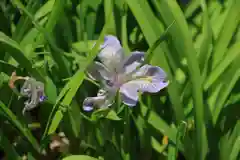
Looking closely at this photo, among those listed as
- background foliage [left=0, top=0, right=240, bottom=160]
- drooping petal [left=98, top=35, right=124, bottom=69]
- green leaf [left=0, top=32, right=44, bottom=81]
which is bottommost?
background foliage [left=0, top=0, right=240, bottom=160]

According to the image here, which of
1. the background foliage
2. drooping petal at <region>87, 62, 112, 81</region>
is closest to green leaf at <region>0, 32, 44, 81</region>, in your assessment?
the background foliage

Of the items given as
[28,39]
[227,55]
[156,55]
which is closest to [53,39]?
[28,39]

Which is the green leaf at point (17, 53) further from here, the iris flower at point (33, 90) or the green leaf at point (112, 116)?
the green leaf at point (112, 116)

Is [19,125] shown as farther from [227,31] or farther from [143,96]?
[227,31]

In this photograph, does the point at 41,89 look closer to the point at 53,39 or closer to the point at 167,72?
the point at 53,39

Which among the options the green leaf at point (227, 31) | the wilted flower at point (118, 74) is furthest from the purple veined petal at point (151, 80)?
the green leaf at point (227, 31)

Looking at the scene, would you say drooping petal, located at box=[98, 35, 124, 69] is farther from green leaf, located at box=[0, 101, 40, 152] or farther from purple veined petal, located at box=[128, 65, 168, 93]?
green leaf, located at box=[0, 101, 40, 152]
